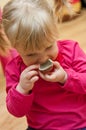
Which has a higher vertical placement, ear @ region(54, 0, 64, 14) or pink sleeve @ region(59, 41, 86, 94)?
ear @ region(54, 0, 64, 14)

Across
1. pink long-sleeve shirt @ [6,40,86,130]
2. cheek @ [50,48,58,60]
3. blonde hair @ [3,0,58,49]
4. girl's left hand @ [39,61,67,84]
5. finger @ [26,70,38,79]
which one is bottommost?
pink long-sleeve shirt @ [6,40,86,130]

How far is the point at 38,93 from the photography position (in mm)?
793

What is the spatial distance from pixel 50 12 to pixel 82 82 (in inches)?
7.6

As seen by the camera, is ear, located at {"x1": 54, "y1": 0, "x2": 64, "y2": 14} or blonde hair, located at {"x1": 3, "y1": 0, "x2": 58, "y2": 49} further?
ear, located at {"x1": 54, "y1": 0, "x2": 64, "y2": 14}

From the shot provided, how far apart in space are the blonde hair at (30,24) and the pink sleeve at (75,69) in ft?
0.38

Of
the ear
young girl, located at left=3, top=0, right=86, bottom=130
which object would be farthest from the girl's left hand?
the ear

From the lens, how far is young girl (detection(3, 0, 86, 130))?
2.22 feet

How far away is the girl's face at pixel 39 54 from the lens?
695 millimetres

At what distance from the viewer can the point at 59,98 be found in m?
0.79

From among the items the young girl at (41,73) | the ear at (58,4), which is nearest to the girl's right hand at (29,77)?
the young girl at (41,73)

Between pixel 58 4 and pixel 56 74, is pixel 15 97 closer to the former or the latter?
pixel 56 74

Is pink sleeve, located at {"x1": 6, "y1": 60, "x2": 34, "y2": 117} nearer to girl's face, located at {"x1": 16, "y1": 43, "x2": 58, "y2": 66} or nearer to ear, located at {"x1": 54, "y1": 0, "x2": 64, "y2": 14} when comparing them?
girl's face, located at {"x1": 16, "y1": 43, "x2": 58, "y2": 66}

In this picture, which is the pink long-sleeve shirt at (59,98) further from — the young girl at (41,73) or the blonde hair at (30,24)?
the blonde hair at (30,24)

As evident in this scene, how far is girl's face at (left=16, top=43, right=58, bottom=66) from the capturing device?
70 centimetres
